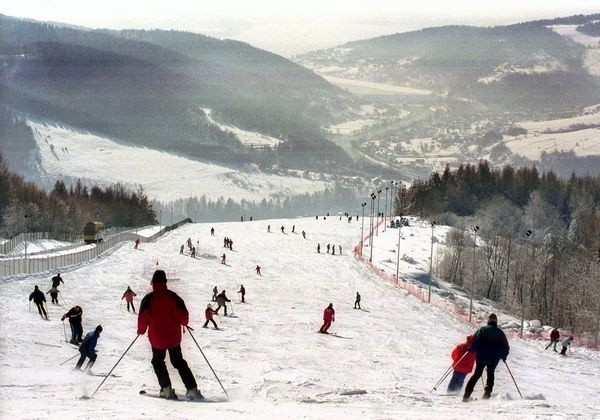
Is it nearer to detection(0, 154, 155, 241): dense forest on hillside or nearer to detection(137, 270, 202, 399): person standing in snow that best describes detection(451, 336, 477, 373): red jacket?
detection(137, 270, 202, 399): person standing in snow

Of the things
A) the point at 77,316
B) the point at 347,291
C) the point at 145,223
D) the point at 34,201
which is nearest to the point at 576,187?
the point at 145,223

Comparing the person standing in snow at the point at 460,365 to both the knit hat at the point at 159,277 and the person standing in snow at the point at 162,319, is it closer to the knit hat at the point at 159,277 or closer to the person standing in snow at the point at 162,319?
the person standing in snow at the point at 162,319

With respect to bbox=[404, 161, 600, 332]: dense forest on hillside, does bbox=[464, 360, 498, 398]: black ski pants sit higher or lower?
higher

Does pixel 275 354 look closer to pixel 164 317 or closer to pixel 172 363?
pixel 172 363

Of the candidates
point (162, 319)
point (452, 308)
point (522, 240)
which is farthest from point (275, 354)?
point (522, 240)

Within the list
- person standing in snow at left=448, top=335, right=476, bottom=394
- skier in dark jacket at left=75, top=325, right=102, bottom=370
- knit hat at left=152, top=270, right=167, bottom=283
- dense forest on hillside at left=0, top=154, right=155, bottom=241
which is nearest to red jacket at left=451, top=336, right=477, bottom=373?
person standing in snow at left=448, top=335, right=476, bottom=394

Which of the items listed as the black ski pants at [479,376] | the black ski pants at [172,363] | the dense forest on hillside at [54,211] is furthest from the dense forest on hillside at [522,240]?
the black ski pants at [172,363]
